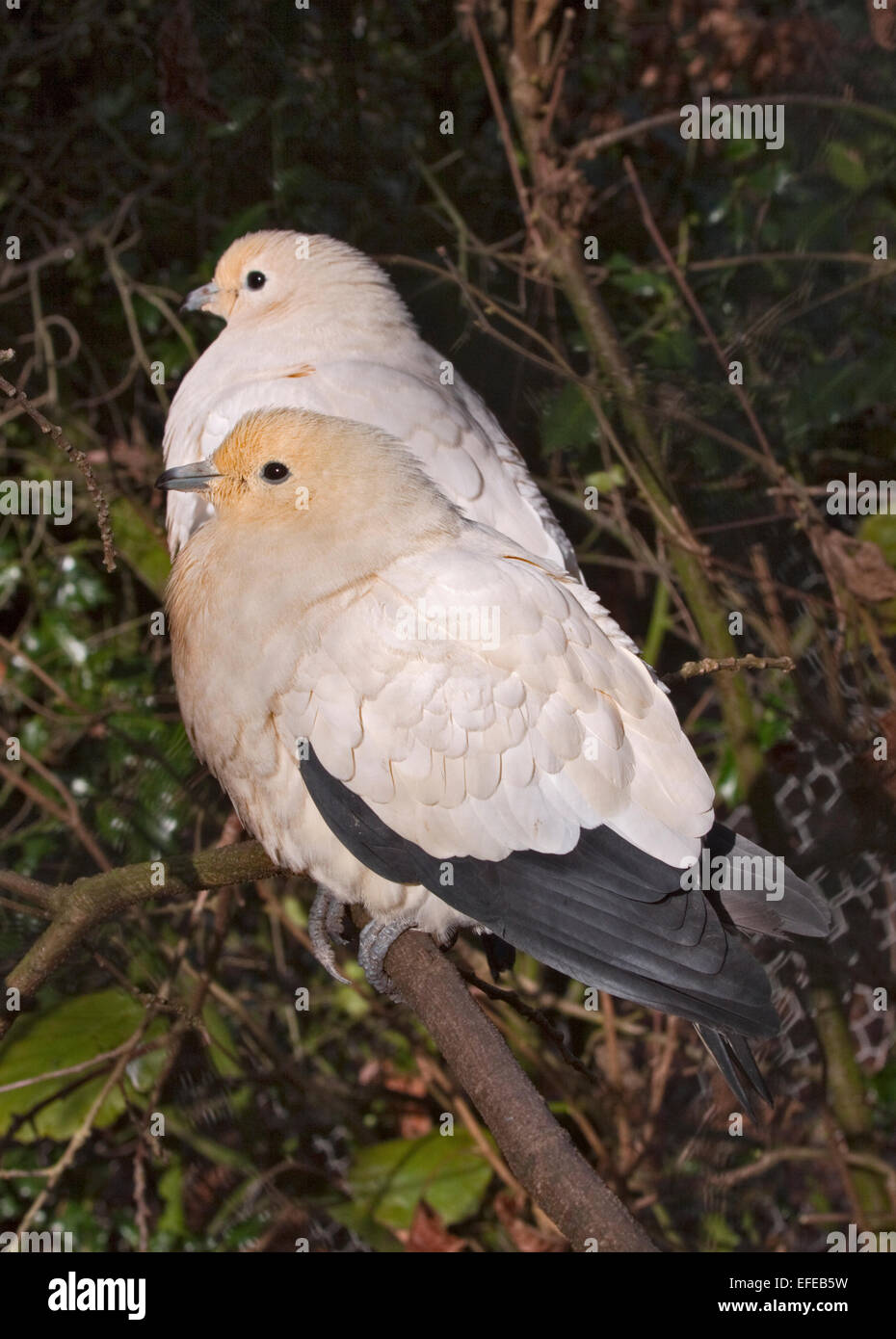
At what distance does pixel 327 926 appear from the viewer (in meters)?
1.55

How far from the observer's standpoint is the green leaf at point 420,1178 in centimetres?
192

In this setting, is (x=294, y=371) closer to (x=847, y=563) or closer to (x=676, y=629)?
(x=676, y=629)

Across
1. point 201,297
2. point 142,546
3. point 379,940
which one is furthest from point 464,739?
point 142,546

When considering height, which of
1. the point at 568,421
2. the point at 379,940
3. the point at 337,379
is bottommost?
the point at 379,940

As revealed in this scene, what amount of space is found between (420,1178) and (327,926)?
2.20 ft

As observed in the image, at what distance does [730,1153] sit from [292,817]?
1130 mm

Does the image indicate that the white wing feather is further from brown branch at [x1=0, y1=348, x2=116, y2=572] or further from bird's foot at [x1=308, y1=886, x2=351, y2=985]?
bird's foot at [x1=308, y1=886, x2=351, y2=985]

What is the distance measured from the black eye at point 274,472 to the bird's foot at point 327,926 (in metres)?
0.55

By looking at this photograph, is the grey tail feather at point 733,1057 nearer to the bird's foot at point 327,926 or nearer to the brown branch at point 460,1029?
the brown branch at point 460,1029

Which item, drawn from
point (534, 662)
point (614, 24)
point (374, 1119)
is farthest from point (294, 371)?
point (374, 1119)

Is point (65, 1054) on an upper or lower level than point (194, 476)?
lower

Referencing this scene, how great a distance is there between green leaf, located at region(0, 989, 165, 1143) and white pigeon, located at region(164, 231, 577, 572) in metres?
0.75

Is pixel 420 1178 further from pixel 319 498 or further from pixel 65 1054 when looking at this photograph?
pixel 319 498

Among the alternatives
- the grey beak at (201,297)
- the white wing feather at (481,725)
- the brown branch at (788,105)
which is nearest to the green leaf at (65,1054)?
the white wing feather at (481,725)
